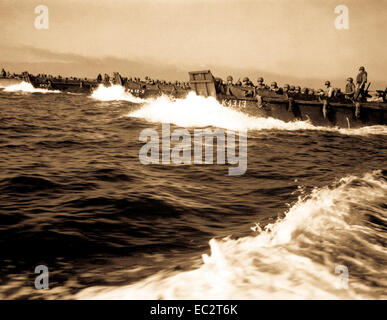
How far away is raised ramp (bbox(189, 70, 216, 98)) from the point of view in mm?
18516

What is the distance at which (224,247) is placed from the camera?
3.62m

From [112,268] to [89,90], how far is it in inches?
1714

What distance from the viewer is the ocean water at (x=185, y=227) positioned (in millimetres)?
2771

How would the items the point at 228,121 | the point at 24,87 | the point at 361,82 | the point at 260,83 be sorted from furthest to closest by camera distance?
the point at 24,87
the point at 260,83
the point at 361,82
the point at 228,121

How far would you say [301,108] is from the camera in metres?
17.9

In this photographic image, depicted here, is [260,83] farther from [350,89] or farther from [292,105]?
[350,89]

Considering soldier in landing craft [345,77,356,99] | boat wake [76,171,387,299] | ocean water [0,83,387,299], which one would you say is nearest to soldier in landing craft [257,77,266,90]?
soldier in landing craft [345,77,356,99]

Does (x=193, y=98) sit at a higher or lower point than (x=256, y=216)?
higher

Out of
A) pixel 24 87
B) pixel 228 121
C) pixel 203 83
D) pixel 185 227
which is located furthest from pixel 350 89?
pixel 24 87

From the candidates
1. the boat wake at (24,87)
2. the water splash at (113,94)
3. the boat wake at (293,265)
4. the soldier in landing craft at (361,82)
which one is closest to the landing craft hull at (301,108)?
the soldier in landing craft at (361,82)

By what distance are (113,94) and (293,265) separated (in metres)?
37.4

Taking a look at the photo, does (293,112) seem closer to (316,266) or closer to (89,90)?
(316,266)

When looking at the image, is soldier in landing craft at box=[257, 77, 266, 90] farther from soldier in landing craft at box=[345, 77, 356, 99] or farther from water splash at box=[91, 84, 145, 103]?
water splash at box=[91, 84, 145, 103]
